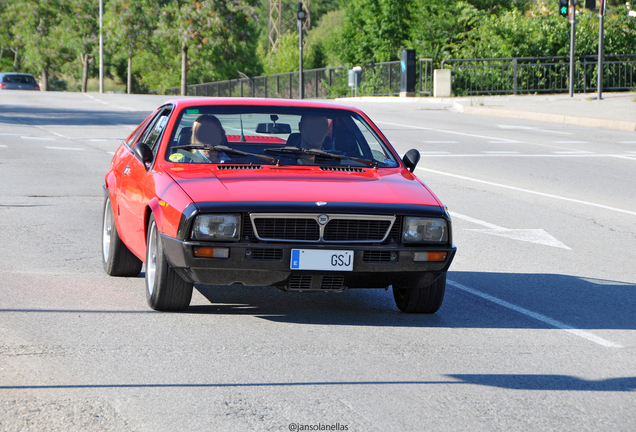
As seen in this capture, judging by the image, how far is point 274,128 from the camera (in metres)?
7.11

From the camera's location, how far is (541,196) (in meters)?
13.0

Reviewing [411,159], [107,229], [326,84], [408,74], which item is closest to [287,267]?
[411,159]

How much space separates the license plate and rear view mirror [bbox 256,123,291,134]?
162cm

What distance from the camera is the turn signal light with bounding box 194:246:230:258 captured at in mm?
5648

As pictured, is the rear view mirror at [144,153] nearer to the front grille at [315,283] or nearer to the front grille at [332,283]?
the front grille at [315,283]

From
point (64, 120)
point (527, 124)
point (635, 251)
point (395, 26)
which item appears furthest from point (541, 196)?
point (395, 26)

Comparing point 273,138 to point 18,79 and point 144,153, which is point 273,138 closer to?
point 144,153

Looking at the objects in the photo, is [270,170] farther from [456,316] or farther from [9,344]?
[9,344]

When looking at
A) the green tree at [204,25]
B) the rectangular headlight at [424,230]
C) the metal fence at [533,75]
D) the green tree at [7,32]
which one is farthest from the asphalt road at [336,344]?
the green tree at [7,32]

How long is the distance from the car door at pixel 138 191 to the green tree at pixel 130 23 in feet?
226

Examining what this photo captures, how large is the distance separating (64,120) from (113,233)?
23.5 meters

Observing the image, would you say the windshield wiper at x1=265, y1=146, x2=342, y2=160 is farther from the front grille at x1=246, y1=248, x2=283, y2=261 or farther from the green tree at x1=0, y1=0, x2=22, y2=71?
the green tree at x1=0, y1=0, x2=22, y2=71

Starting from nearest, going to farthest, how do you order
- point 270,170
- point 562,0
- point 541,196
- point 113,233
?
point 270,170 < point 113,233 < point 541,196 < point 562,0

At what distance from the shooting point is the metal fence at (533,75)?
4125 centimetres
